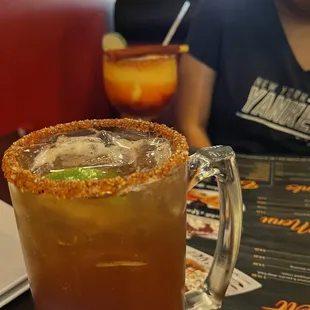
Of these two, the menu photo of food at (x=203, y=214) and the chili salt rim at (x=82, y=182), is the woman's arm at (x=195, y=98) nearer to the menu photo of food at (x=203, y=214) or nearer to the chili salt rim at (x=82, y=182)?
the menu photo of food at (x=203, y=214)

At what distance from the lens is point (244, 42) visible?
1476 millimetres

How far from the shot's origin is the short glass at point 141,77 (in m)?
1.68

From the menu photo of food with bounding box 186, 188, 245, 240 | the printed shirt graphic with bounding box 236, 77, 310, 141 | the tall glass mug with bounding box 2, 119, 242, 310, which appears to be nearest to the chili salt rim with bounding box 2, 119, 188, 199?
the tall glass mug with bounding box 2, 119, 242, 310

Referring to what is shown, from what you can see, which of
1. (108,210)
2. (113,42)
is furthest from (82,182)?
(113,42)

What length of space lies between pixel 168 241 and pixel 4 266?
10.9 inches

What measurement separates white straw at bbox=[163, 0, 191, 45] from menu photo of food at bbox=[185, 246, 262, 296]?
1169mm

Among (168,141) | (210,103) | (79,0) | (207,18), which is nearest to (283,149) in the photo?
(210,103)

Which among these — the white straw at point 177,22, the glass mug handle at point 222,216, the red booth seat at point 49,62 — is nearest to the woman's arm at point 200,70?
the white straw at point 177,22

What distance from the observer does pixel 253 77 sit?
146 cm

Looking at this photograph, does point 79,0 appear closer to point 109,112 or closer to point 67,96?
point 67,96

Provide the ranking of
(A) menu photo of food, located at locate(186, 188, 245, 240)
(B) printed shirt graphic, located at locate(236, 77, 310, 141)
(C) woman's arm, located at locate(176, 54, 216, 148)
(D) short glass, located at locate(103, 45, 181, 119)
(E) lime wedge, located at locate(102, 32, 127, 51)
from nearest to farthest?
(A) menu photo of food, located at locate(186, 188, 245, 240) < (B) printed shirt graphic, located at locate(236, 77, 310, 141) < (C) woman's arm, located at locate(176, 54, 216, 148) < (D) short glass, located at locate(103, 45, 181, 119) < (E) lime wedge, located at locate(102, 32, 127, 51)

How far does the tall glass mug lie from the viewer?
46 centimetres

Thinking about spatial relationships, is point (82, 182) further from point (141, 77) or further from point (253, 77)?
point (141, 77)

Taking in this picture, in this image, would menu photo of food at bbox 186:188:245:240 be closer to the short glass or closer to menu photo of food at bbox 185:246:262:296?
menu photo of food at bbox 185:246:262:296
